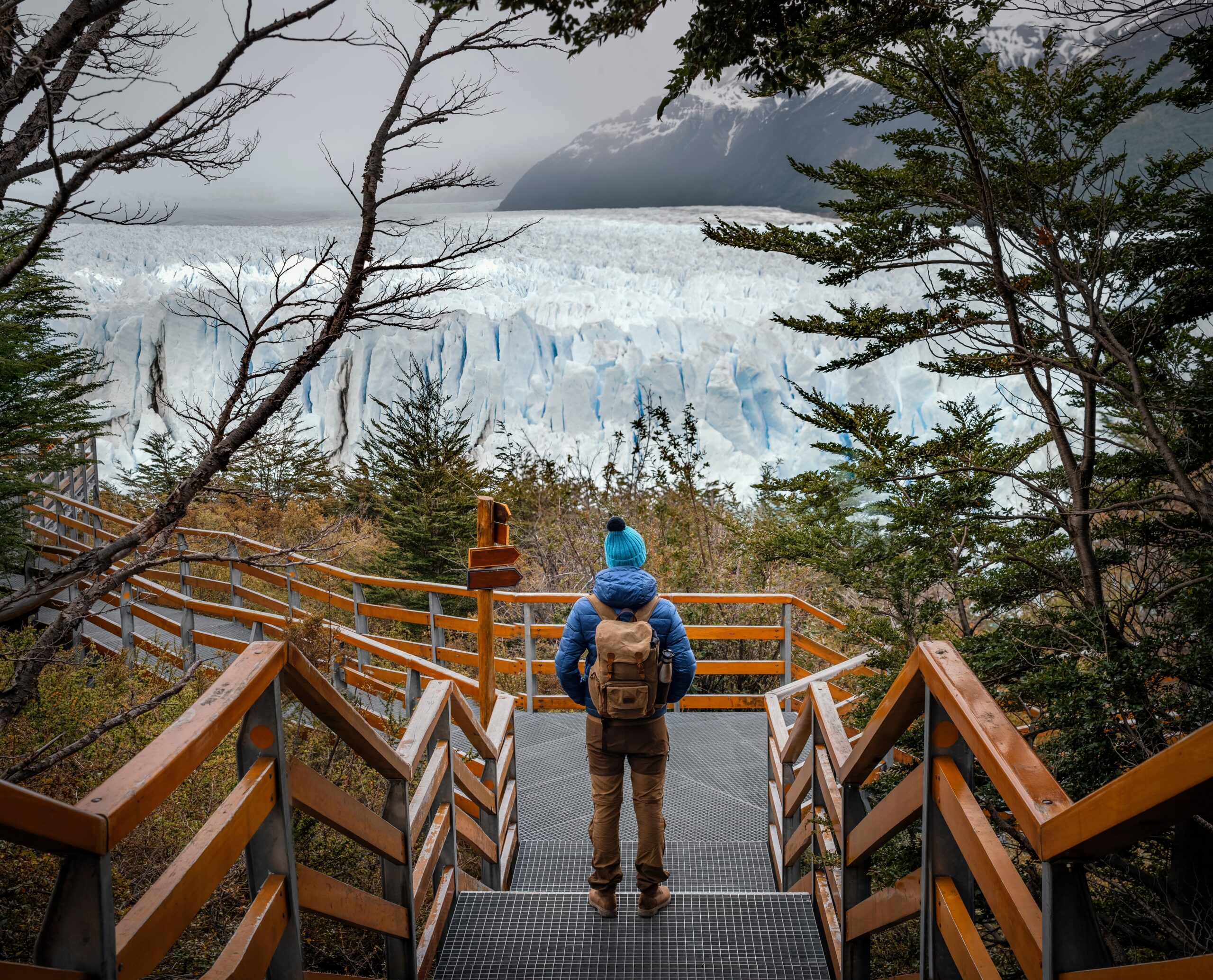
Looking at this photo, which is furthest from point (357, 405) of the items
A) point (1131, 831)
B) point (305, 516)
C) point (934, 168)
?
point (1131, 831)

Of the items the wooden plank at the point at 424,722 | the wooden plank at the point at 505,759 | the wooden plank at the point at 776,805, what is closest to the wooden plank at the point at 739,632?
the wooden plank at the point at 776,805

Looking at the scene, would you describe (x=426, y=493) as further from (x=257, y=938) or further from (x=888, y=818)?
(x=257, y=938)

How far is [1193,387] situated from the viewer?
351cm

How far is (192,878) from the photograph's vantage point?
1.11 metres

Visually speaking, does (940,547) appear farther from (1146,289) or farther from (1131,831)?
(1131,831)

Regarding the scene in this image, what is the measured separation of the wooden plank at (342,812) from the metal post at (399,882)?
0.03 m

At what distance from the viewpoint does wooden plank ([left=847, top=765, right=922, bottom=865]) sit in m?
1.57

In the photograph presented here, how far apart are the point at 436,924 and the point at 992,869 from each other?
1845 mm

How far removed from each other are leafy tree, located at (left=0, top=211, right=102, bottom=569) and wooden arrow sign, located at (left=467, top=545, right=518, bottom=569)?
724 cm

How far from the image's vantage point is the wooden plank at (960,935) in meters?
1.23

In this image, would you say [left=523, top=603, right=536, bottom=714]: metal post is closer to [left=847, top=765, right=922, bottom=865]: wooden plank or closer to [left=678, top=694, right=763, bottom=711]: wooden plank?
[left=678, top=694, right=763, bottom=711]: wooden plank

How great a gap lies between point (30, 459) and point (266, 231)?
31483 millimetres

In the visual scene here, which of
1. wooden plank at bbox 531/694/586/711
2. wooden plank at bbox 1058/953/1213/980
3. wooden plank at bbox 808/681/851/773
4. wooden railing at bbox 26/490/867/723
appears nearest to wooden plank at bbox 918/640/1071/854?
wooden plank at bbox 1058/953/1213/980

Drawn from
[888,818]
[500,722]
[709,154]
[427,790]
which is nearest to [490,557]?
[500,722]
